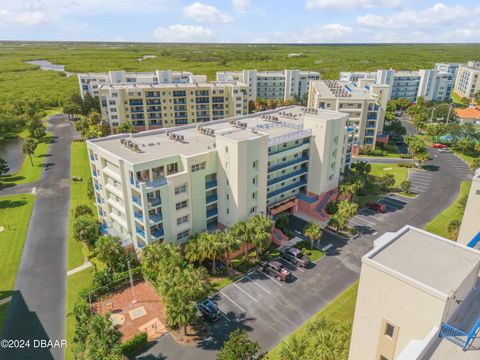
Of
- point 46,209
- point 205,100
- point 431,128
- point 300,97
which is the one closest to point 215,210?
point 46,209

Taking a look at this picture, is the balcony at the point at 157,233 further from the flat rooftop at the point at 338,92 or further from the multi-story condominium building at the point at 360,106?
the flat rooftop at the point at 338,92

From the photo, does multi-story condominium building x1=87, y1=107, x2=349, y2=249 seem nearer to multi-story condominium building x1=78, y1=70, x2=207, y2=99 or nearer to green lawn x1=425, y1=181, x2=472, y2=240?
green lawn x1=425, y1=181, x2=472, y2=240

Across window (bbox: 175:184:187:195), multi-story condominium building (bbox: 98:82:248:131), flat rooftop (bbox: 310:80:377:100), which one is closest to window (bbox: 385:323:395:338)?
A: window (bbox: 175:184:187:195)

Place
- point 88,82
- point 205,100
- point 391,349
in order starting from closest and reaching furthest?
point 391,349 → point 205,100 → point 88,82

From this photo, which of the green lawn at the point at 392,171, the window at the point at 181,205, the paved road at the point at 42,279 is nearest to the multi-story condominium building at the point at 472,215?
the window at the point at 181,205

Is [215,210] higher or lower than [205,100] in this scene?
lower

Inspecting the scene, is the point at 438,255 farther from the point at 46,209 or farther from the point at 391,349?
the point at 46,209
